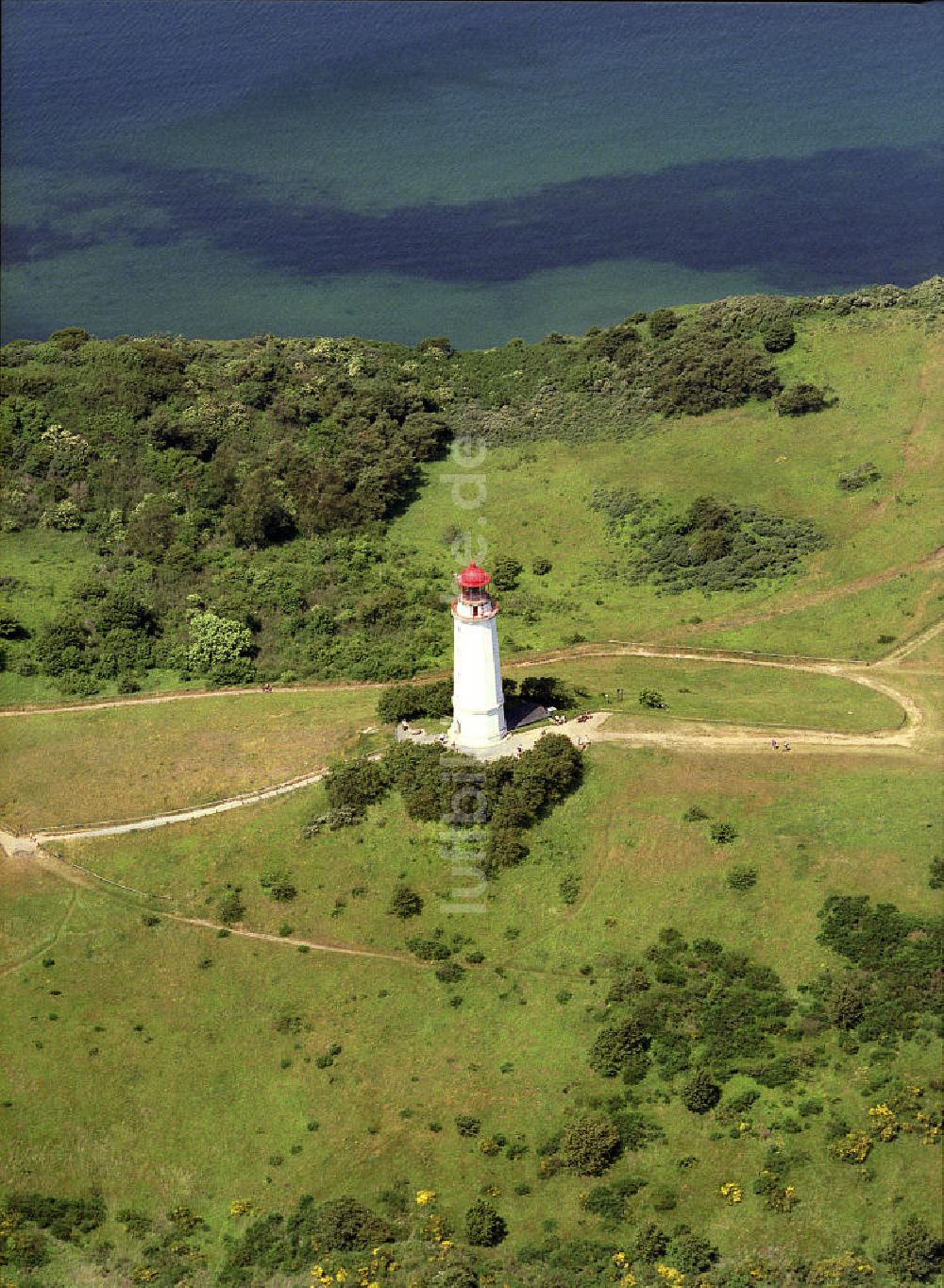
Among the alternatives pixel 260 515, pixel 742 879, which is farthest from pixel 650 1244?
pixel 260 515

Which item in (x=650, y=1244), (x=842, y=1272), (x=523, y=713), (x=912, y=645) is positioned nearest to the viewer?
(x=842, y=1272)

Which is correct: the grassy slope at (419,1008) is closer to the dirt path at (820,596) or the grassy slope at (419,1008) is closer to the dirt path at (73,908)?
the dirt path at (73,908)

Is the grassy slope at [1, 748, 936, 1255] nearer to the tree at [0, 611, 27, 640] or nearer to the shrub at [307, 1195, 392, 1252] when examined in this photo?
the shrub at [307, 1195, 392, 1252]

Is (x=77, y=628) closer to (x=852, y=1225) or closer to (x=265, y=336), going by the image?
(x=265, y=336)

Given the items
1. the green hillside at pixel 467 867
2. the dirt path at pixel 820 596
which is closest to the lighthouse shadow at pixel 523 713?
the green hillside at pixel 467 867

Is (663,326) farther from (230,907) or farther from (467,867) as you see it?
(230,907)

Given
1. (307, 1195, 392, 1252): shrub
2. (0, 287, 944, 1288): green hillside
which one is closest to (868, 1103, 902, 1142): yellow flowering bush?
(0, 287, 944, 1288): green hillside
